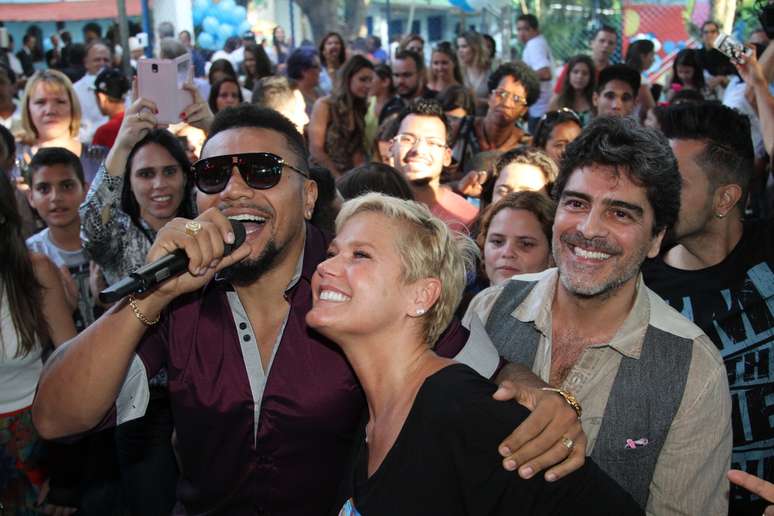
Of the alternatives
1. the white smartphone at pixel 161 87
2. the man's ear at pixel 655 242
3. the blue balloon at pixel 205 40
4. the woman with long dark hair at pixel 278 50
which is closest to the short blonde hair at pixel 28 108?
the white smartphone at pixel 161 87

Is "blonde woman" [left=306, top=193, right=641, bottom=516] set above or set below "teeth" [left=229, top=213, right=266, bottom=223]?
below

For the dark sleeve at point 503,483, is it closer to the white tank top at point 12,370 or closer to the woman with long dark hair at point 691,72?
the white tank top at point 12,370

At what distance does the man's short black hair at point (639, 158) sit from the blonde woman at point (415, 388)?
1.75 feet

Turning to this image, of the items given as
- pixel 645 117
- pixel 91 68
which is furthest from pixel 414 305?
pixel 91 68

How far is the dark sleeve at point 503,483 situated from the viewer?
1.85 metres

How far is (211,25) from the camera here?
1988 centimetres

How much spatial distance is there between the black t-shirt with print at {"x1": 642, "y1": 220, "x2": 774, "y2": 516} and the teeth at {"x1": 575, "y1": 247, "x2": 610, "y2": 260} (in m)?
0.74

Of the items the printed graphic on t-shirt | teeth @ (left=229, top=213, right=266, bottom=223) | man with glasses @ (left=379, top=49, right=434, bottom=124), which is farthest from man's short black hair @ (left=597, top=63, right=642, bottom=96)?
teeth @ (left=229, top=213, right=266, bottom=223)

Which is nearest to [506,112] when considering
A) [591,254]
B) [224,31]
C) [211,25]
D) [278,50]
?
[591,254]

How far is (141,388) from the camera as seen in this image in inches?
99.0

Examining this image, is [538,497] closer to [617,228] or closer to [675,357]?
[675,357]

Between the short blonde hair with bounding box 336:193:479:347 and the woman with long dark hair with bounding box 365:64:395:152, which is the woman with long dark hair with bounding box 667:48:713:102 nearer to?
the woman with long dark hair with bounding box 365:64:395:152

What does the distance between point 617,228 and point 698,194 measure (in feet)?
3.06

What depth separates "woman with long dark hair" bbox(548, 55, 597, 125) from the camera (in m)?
8.15
